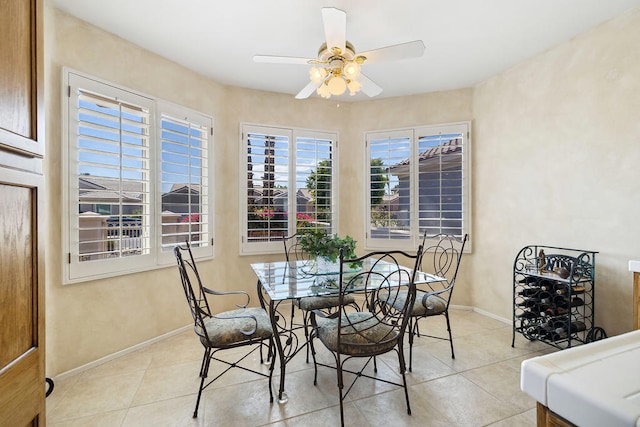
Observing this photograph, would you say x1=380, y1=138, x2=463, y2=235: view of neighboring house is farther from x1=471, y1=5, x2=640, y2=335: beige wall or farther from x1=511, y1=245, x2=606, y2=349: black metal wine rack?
x1=511, y1=245, x2=606, y2=349: black metal wine rack

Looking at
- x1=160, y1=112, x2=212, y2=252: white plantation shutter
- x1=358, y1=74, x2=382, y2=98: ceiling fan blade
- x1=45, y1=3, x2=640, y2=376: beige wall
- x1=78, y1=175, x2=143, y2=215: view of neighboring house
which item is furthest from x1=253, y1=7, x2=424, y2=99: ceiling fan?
x1=78, y1=175, x2=143, y2=215: view of neighboring house

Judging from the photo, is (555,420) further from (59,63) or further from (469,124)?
(469,124)

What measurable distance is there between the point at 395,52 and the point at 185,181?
2391mm

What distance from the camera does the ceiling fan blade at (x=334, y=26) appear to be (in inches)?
70.4

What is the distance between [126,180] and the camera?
271 centimetres

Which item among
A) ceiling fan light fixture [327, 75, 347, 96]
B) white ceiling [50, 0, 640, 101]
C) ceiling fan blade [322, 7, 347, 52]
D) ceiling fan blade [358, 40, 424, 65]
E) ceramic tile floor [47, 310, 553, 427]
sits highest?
white ceiling [50, 0, 640, 101]

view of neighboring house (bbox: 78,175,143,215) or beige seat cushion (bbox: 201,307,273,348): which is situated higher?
view of neighboring house (bbox: 78,175,143,215)

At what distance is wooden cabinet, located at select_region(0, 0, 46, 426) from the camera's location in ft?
2.35

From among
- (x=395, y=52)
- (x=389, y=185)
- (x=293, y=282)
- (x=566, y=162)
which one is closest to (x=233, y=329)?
(x=293, y=282)

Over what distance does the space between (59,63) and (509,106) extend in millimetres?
4253

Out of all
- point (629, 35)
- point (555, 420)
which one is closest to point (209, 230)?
point (555, 420)

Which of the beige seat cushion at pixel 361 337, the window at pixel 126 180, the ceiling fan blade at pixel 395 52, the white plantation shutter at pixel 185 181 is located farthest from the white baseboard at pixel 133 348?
the ceiling fan blade at pixel 395 52

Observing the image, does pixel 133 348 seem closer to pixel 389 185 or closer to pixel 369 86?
pixel 369 86

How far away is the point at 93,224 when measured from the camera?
8.22 ft
